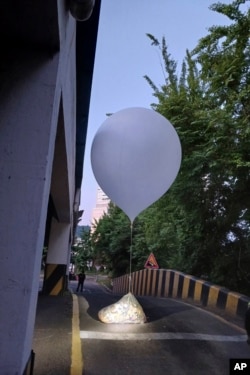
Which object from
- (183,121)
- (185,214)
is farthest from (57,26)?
(185,214)

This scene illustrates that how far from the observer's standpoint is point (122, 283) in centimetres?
2805

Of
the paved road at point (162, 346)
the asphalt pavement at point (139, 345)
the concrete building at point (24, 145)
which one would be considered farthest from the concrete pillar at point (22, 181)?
the paved road at point (162, 346)

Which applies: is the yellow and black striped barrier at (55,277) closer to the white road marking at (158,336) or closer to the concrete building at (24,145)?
the white road marking at (158,336)

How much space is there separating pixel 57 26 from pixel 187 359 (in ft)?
12.1

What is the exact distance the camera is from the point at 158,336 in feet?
16.0

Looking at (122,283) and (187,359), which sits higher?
(187,359)

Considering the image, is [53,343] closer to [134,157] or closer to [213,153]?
[134,157]

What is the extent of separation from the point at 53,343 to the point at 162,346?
1381 mm

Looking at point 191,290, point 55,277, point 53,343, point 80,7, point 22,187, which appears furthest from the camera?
point 55,277

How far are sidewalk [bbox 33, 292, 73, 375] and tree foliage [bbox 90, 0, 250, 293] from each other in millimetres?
4679

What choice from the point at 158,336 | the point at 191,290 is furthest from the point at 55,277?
the point at 158,336

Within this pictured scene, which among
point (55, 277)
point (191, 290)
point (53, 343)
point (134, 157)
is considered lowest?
point (55, 277)

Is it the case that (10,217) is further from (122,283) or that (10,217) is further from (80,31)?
(122,283)

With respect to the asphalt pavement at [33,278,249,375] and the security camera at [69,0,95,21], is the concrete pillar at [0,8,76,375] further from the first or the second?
the asphalt pavement at [33,278,249,375]
